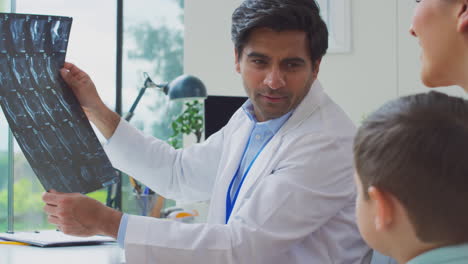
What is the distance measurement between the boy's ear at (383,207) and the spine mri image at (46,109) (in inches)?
27.2

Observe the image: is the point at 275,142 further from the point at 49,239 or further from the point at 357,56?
the point at 357,56

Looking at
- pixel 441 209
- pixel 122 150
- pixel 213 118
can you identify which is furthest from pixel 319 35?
pixel 213 118

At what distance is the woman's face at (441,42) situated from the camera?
87 centimetres

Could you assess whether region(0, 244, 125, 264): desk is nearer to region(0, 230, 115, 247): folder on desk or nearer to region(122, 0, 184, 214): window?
region(0, 230, 115, 247): folder on desk

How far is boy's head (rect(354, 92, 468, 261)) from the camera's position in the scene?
0.77 meters

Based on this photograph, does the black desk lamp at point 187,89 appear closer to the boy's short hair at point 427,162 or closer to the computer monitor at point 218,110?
the computer monitor at point 218,110

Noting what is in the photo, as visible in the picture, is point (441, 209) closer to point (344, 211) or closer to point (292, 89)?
point (344, 211)

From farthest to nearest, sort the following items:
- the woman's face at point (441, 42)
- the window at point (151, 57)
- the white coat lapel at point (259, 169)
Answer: the window at point (151, 57) < the white coat lapel at point (259, 169) < the woman's face at point (441, 42)

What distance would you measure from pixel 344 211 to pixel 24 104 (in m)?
0.75

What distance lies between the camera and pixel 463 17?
85 centimetres

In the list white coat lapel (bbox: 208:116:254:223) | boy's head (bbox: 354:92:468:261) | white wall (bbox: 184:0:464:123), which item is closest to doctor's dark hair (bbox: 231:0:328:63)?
white coat lapel (bbox: 208:116:254:223)

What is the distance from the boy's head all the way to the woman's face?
7cm

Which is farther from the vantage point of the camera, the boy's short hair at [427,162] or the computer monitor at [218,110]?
the computer monitor at [218,110]

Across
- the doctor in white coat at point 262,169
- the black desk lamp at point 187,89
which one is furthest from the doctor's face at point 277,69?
the black desk lamp at point 187,89
